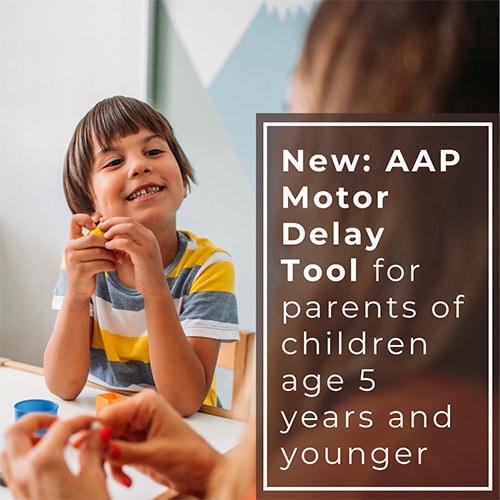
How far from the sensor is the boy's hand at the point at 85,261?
0.71 meters

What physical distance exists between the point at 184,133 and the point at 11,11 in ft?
1.89

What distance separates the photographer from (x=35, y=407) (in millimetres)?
588

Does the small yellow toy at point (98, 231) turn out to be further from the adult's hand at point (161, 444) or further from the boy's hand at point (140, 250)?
the adult's hand at point (161, 444)

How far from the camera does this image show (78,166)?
0.84 metres

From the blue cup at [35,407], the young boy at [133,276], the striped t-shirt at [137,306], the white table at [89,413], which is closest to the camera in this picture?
the white table at [89,413]

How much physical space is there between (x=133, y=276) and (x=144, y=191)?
0.11 meters

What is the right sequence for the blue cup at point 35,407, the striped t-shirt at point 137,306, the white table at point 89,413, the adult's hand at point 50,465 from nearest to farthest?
the adult's hand at point 50,465 → the white table at point 89,413 → the blue cup at point 35,407 → the striped t-shirt at point 137,306

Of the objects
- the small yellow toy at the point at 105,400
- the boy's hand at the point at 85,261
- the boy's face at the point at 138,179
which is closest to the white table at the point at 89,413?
the small yellow toy at the point at 105,400

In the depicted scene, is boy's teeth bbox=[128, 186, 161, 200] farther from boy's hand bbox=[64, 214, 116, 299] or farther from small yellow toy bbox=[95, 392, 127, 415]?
small yellow toy bbox=[95, 392, 127, 415]

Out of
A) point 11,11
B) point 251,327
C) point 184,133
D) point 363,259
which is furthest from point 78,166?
point 11,11

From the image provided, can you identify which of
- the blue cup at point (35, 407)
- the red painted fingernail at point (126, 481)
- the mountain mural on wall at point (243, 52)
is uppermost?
the mountain mural on wall at point (243, 52)

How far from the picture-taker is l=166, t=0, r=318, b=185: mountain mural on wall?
678 mm

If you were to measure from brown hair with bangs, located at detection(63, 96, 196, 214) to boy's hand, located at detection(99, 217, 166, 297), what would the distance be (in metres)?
0.16

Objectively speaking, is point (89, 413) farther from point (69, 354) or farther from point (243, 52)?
point (243, 52)
